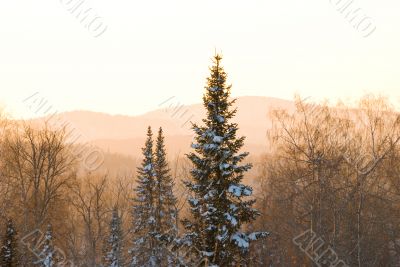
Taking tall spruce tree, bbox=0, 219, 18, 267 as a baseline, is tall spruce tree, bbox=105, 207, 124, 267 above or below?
below

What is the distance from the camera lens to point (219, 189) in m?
20.2

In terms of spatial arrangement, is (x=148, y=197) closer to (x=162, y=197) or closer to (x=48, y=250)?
(x=162, y=197)

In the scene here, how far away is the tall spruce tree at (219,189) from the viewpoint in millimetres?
19683

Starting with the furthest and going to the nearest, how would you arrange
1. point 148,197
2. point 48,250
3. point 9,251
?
point 148,197 < point 48,250 < point 9,251

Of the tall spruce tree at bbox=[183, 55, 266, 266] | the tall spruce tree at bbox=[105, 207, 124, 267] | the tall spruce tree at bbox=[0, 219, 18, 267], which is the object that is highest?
the tall spruce tree at bbox=[183, 55, 266, 266]

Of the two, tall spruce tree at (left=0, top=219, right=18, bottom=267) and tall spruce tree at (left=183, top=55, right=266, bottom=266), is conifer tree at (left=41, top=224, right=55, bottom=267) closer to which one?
tall spruce tree at (left=0, top=219, right=18, bottom=267)

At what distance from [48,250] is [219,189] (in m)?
25.5

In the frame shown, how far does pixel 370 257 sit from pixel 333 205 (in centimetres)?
777

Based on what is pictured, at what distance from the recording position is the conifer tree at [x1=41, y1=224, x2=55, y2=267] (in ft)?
131

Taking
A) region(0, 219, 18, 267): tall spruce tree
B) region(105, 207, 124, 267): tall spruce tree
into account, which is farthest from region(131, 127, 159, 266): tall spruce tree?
region(0, 219, 18, 267): tall spruce tree

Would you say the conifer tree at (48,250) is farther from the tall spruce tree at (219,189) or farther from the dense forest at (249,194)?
the tall spruce tree at (219,189)

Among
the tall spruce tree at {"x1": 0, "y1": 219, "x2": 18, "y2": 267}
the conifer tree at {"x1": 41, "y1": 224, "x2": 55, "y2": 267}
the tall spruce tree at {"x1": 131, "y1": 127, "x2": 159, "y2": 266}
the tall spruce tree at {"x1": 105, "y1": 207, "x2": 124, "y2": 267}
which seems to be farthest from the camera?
the tall spruce tree at {"x1": 105, "y1": 207, "x2": 124, "y2": 267}

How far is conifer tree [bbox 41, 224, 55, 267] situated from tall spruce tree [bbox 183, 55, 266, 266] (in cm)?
2362

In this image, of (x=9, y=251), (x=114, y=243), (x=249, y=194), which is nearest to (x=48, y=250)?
(x=114, y=243)
